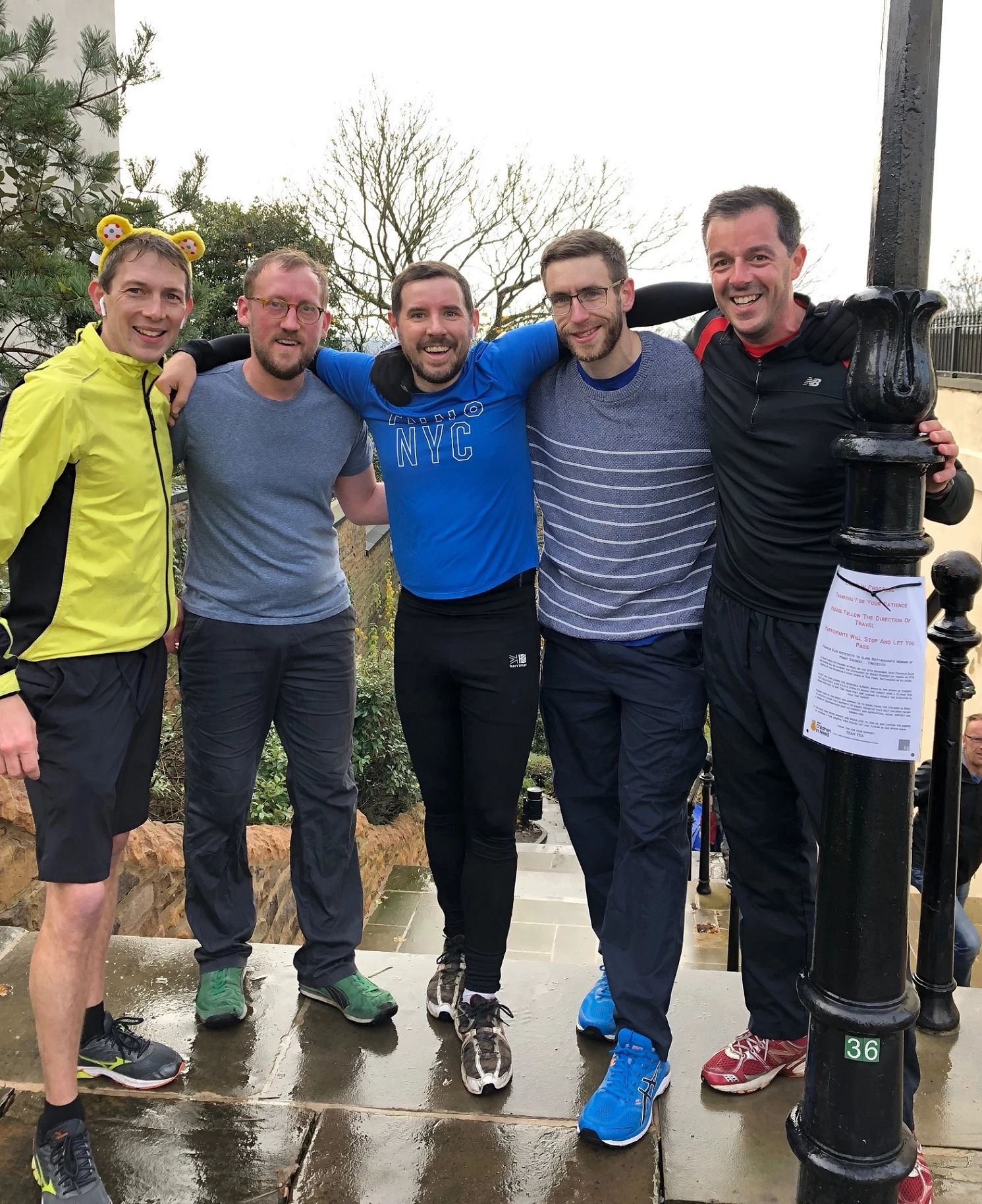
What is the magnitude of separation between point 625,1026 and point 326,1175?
0.80 meters

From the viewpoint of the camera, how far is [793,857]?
2.60m

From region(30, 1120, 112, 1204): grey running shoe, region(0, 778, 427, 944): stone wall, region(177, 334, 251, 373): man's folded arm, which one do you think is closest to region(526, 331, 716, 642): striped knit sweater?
region(177, 334, 251, 373): man's folded arm

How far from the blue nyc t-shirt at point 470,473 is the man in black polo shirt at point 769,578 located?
497mm

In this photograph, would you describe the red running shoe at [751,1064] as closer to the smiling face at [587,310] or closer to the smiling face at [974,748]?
the smiling face at [587,310]

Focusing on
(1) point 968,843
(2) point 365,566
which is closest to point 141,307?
(1) point 968,843

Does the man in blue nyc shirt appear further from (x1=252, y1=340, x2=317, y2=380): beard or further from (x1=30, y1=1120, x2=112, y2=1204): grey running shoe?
(x1=30, y1=1120, x2=112, y2=1204): grey running shoe

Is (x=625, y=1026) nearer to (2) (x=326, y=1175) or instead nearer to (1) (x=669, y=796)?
(1) (x=669, y=796)

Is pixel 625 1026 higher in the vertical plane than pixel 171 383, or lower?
lower

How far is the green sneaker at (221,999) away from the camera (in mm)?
2887

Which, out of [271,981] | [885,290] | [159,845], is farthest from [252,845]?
[885,290]

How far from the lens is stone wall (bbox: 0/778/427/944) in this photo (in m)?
3.75

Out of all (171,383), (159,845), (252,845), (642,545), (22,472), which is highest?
(171,383)

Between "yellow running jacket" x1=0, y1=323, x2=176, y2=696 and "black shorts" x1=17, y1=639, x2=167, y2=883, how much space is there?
0.05m

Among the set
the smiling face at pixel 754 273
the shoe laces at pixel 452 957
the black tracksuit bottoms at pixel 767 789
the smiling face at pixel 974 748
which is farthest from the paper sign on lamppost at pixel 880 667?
the smiling face at pixel 974 748
